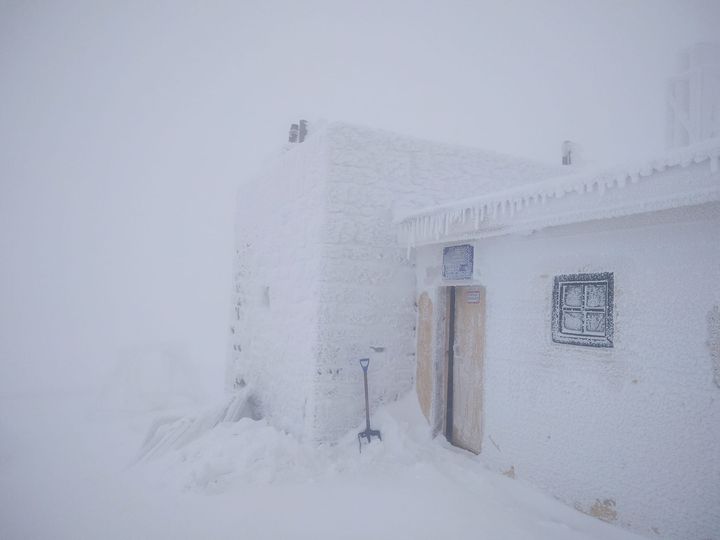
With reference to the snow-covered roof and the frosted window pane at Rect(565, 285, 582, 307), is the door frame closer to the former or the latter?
the snow-covered roof

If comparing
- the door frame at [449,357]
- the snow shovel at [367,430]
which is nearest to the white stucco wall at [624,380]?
the door frame at [449,357]

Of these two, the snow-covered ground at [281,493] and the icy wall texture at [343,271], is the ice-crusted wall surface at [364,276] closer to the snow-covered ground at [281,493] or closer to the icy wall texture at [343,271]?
the icy wall texture at [343,271]

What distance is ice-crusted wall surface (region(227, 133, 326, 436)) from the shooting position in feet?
18.0

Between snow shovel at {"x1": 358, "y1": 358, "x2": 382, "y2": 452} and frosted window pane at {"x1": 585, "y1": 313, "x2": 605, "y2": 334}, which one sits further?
snow shovel at {"x1": 358, "y1": 358, "x2": 382, "y2": 452}

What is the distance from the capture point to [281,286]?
6348 mm

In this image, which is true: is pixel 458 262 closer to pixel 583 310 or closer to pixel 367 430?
pixel 583 310

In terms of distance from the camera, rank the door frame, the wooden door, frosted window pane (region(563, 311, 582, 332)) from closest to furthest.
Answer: frosted window pane (region(563, 311, 582, 332)) < the wooden door < the door frame

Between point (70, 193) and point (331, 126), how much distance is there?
71576 mm

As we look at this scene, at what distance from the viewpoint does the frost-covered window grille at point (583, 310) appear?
139 inches

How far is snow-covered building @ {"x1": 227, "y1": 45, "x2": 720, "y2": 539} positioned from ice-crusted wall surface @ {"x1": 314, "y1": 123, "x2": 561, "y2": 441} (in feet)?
0.07

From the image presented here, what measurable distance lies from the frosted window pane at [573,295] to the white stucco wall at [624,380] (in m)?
0.15

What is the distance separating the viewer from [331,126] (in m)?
5.50

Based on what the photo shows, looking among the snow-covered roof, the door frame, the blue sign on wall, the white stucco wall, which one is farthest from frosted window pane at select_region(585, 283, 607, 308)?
the door frame

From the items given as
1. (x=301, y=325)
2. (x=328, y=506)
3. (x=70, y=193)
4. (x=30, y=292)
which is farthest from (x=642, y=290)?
(x=70, y=193)
